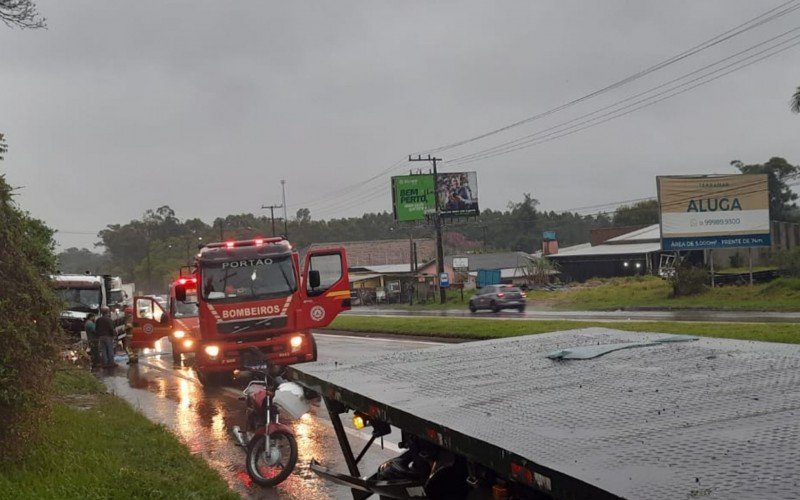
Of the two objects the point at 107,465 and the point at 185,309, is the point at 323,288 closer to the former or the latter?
the point at 185,309

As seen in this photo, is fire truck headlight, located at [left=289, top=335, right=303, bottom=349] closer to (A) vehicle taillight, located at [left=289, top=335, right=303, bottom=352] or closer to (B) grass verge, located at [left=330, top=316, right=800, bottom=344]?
(A) vehicle taillight, located at [left=289, top=335, right=303, bottom=352]

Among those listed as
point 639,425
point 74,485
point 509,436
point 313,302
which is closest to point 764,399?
point 639,425

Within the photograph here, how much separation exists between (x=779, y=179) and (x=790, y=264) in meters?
45.6

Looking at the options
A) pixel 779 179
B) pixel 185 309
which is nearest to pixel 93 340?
pixel 185 309

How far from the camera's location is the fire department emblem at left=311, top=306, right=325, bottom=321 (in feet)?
50.6

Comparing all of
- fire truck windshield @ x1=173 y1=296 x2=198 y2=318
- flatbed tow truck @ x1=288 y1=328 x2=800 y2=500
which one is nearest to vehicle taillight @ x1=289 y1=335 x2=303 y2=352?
fire truck windshield @ x1=173 y1=296 x2=198 y2=318

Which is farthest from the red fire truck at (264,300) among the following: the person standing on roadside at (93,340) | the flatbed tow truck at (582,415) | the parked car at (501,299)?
the parked car at (501,299)

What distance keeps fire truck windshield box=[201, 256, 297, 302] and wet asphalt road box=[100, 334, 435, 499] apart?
1924 millimetres

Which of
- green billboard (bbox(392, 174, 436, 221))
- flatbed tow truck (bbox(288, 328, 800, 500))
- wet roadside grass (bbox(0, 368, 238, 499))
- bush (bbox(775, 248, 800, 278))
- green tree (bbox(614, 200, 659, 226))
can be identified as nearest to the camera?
flatbed tow truck (bbox(288, 328, 800, 500))

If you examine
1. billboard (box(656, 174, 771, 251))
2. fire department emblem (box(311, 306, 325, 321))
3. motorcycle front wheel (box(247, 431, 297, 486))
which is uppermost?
billboard (box(656, 174, 771, 251))

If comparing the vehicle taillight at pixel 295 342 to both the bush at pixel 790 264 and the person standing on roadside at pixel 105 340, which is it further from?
the bush at pixel 790 264

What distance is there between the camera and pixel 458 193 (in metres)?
69.4

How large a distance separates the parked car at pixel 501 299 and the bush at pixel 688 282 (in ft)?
25.2

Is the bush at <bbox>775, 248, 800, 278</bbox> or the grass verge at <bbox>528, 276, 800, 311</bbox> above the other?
the bush at <bbox>775, 248, 800, 278</bbox>
